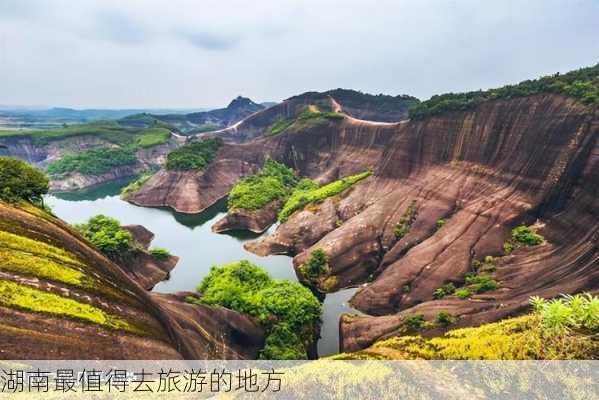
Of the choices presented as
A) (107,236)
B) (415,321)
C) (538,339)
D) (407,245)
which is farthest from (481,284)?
(107,236)

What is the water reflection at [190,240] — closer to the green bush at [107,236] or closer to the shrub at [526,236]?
the green bush at [107,236]

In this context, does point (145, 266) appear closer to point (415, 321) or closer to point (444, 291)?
point (415, 321)

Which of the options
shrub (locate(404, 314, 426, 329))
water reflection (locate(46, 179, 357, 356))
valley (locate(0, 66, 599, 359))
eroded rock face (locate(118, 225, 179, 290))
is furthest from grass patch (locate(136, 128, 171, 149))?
shrub (locate(404, 314, 426, 329))

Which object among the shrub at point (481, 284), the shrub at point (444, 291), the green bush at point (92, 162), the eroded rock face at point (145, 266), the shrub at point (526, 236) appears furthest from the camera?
the green bush at point (92, 162)

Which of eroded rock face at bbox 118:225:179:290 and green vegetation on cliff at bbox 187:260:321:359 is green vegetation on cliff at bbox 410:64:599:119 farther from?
eroded rock face at bbox 118:225:179:290

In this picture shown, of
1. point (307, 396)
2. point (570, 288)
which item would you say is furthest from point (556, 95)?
point (307, 396)

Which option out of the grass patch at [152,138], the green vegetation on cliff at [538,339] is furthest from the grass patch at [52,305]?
the grass patch at [152,138]
